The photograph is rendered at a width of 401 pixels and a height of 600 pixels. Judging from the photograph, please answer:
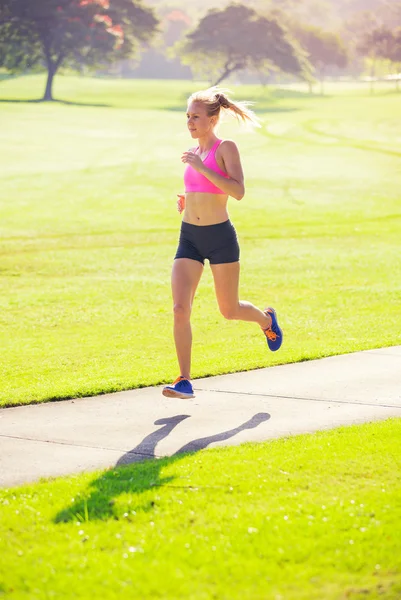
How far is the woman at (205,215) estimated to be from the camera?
6438 mm

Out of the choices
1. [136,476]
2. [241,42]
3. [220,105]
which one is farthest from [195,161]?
[241,42]

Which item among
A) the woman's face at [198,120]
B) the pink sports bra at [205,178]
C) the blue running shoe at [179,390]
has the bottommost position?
the blue running shoe at [179,390]

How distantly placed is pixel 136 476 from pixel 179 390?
1.29 m

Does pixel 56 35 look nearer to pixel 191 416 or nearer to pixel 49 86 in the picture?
pixel 49 86

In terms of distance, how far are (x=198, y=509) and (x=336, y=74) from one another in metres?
150

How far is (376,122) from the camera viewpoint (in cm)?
4919

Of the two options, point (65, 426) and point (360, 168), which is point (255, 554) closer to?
point (65, 426)

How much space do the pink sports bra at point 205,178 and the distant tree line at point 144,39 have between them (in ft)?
189

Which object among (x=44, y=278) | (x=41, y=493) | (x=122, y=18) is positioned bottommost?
(x=44, y=278)

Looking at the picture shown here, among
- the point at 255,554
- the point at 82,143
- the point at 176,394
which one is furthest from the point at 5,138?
the point at 255,554

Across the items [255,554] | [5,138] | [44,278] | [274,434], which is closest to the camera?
[255,554]

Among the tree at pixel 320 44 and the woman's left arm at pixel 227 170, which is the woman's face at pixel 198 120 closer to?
the woman's left arm at pixel 227 170

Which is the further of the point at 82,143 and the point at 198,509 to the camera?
the point at 82,143

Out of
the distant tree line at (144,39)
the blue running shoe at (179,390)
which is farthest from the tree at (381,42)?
the blue running shoe at (179,390)
